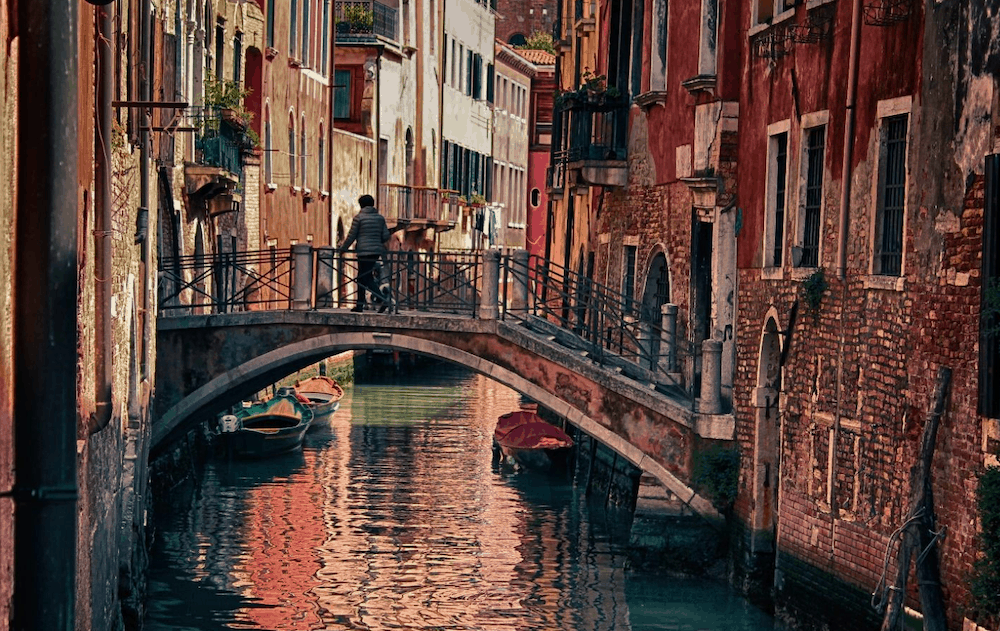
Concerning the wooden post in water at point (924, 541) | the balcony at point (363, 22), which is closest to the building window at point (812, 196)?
the wooden post in water at point (924, 541)

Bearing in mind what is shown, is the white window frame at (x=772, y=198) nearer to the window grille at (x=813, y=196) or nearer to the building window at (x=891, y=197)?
Answer: the window grille at (x=813, y=196)

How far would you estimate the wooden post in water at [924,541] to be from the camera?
10.9 metres

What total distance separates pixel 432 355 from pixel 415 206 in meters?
21.9

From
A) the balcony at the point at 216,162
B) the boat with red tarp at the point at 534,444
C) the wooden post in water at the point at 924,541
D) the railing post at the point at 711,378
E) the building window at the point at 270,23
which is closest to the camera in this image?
the wooden post in water at the point at 924,541

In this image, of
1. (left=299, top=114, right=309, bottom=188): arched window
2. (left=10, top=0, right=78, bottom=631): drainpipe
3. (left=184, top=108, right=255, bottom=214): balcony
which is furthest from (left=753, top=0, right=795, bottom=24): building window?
(left=299, top=114, right=309, bottom=188): arched window

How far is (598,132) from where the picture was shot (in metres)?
22.4

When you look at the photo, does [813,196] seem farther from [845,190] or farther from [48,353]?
[48,353]

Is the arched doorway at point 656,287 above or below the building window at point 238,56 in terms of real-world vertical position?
below

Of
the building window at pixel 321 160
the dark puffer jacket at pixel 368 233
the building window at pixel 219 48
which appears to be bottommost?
the dark puffer jacket at pixel 368 233

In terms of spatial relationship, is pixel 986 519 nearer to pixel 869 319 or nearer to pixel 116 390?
pixel 869 319

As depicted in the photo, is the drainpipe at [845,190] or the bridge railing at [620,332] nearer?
the drainpipe at [845,190]

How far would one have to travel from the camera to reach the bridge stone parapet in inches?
678

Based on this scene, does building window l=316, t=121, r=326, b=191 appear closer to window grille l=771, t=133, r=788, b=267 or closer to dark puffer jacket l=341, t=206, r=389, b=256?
dark puffer jacket l=341, t=206, r=389, b=256

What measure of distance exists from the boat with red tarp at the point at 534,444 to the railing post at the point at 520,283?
464 cm
